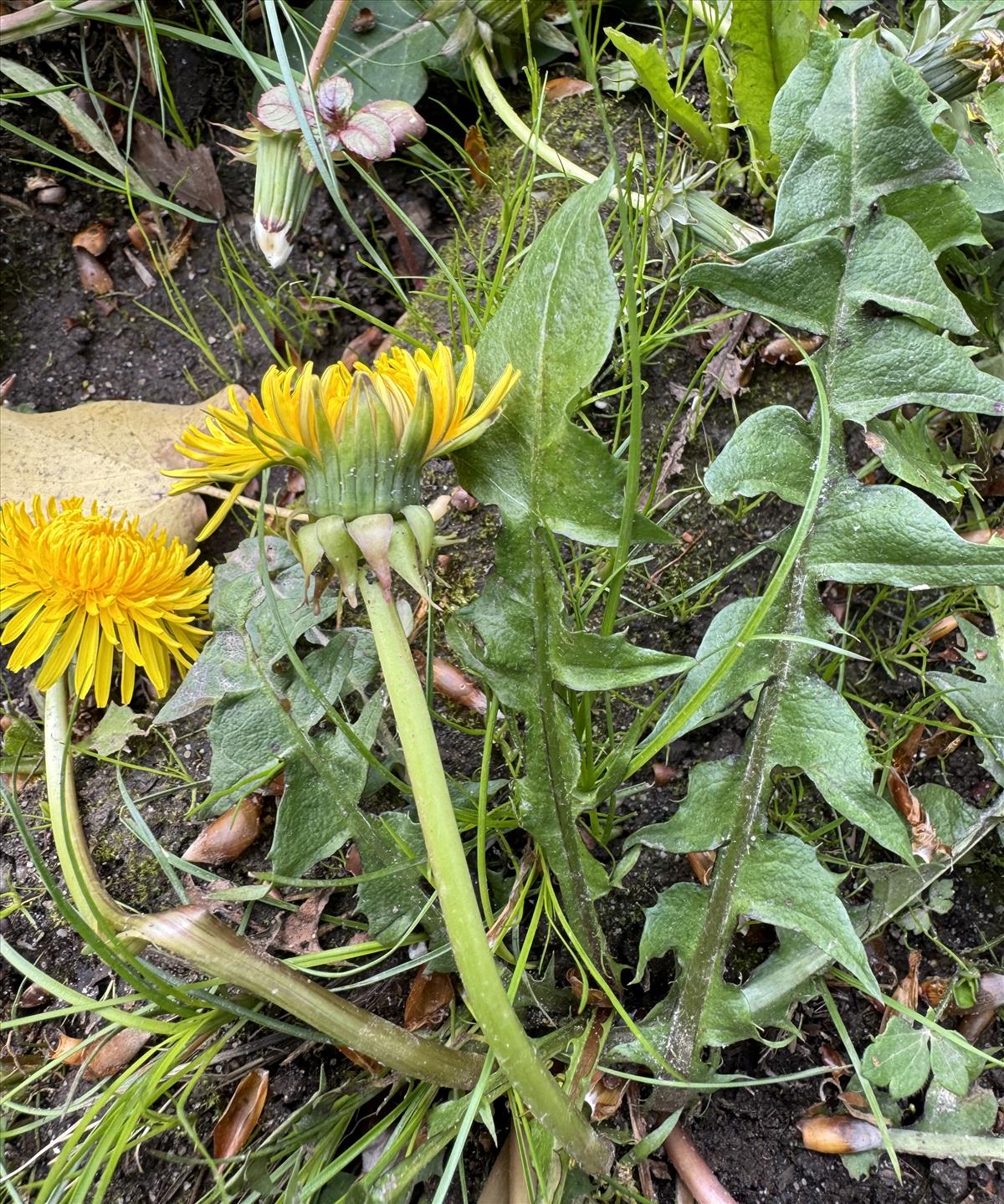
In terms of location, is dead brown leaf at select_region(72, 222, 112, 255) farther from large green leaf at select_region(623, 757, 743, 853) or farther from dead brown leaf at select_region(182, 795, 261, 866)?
large green leaf at select_region(623, 757, 743, 853)

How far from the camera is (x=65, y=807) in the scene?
1.17 m

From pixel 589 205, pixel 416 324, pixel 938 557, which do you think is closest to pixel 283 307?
pixel 416 324

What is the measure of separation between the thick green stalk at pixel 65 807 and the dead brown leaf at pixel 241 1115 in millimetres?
275

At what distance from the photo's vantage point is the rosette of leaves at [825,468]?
40.1 inches

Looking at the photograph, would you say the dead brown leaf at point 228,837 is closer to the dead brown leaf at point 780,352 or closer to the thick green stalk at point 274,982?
the thick green stalk at point 274,982

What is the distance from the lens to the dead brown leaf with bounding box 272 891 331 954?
125cm

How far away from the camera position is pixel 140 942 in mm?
1025

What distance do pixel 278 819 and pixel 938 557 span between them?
0.82 meters

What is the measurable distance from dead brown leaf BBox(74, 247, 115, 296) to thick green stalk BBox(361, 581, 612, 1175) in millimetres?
1292

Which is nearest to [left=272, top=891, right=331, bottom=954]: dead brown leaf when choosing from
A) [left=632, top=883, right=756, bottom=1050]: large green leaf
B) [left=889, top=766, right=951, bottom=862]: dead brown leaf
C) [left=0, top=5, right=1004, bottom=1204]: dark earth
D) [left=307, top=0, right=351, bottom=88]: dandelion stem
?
[left=0, top=5, right=1004, bottom=1204]: dark earth

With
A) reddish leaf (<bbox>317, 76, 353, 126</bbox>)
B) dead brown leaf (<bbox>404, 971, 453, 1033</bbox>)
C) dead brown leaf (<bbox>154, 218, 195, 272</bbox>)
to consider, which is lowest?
dead brown leaf (<bbox>404, 971, 453, 1033</bbox>)

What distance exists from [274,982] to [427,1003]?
340 mm

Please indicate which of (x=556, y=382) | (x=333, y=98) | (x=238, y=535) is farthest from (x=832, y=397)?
(x=238, y=535)

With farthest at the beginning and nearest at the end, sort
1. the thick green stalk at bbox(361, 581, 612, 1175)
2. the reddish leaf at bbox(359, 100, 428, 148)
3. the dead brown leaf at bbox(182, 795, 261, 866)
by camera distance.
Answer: the reddish leaf at bbox(359, 100, 428, 148) < the dead brown leaf at bbox(182, 795, 261, 866) < the thick green stalk at bbox(361, 581, 612, 1175)
